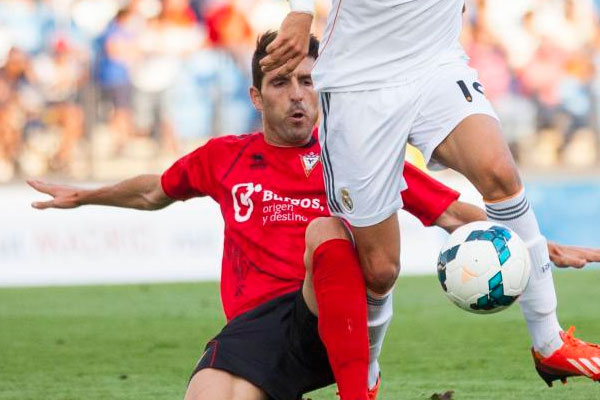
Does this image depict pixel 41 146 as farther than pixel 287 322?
Yes

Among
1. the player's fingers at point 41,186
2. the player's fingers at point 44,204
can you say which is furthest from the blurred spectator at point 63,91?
the player's fingers at point 44,204

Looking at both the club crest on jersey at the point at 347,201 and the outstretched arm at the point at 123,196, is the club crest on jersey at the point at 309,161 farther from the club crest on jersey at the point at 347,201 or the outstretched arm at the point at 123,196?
the outstretched arm at the point at 123,196

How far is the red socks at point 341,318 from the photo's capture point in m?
4.39

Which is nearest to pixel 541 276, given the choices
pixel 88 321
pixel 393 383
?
pixel 393 383

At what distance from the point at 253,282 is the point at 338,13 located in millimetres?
1138

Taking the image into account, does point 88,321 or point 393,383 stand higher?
point 393,383

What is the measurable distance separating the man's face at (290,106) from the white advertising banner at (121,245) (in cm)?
735

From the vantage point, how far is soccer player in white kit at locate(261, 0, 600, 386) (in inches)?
177

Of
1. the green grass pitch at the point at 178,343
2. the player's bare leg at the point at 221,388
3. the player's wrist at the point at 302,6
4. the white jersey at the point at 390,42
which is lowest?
the green grass pitch at the point at 178,343

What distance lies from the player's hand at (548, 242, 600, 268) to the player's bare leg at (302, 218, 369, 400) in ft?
3.11

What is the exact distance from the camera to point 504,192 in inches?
175

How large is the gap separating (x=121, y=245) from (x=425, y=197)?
786 cm

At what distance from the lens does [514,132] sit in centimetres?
1345

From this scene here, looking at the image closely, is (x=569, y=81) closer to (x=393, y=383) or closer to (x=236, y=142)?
(x=393, y=383)
